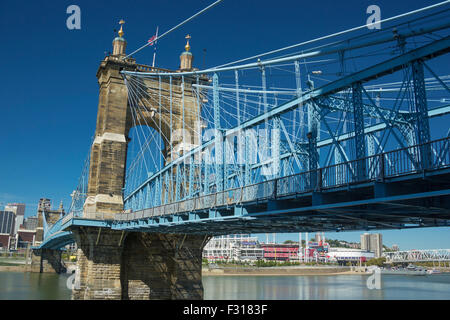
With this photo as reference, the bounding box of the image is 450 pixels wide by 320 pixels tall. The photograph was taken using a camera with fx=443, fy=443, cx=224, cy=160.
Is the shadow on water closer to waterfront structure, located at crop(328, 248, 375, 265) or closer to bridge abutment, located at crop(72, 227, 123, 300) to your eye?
bridge abutment, located at crop(72, 227, 123, 300)

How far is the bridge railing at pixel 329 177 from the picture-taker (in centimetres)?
1201

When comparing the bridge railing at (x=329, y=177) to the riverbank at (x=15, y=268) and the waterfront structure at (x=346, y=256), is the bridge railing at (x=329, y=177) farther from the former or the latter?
the waterfront structure at (x=346, y=256)

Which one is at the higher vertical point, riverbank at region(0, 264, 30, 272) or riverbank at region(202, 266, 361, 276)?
riverbank at region(0, 264, 30, 272)

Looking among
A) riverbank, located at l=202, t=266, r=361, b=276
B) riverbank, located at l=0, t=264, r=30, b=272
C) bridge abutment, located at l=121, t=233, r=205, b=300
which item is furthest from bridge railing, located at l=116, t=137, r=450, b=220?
riverbank, located at l=202, t=266, r=361, b=276

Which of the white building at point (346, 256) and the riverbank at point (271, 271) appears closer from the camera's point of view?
the riverbank at point (271, 271)

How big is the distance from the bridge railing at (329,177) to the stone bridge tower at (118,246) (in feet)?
43.4

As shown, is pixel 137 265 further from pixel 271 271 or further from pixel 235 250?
pixel 235 250

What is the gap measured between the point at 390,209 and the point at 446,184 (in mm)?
2860

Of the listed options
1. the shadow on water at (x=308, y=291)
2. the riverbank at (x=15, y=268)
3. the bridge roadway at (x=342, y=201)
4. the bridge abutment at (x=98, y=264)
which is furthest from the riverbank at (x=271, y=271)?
the bridge roadway at (x=342, y=201)

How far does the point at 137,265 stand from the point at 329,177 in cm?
2707

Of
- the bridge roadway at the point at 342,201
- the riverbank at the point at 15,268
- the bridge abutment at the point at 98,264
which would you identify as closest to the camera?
the bridge roadway at the point at 342,201

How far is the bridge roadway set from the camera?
473 inches
